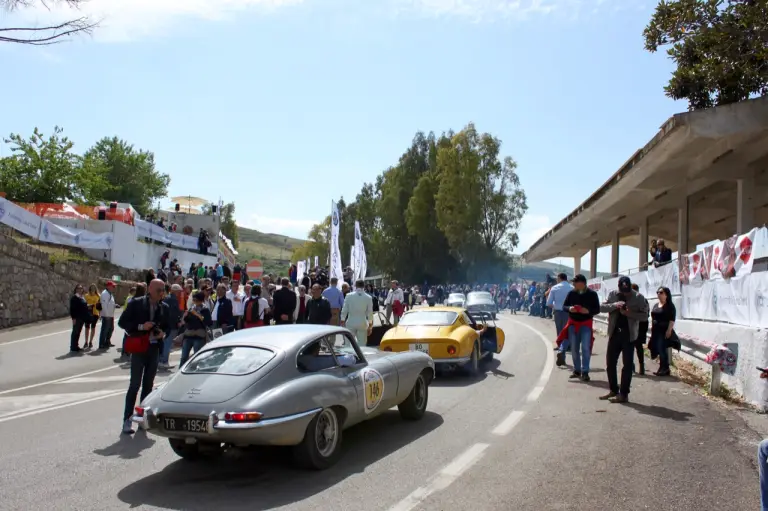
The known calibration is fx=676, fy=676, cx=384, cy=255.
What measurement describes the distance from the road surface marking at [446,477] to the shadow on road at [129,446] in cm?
298

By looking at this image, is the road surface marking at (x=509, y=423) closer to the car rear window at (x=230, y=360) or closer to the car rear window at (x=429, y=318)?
the car rear window at (x=230, y=360)

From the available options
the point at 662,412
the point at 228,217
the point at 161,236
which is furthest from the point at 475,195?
the point at 228,217

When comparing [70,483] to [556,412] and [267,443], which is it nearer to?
[267,443]

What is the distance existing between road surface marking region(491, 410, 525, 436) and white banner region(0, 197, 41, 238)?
1936 cm

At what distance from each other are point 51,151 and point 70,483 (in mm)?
55050

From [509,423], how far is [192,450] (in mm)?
3659

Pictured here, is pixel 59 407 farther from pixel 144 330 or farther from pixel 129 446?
pixel 129 446

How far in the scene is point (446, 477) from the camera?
5.71 metres

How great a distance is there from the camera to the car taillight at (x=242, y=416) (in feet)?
18.2

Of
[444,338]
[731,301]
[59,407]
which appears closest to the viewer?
[59,407]

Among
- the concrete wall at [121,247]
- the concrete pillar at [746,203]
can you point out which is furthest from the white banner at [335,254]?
the concrete pillar at [746,203]

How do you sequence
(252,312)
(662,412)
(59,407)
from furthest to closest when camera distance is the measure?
(252,312) < (59,407) < (662,412)

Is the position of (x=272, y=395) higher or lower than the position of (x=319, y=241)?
lower

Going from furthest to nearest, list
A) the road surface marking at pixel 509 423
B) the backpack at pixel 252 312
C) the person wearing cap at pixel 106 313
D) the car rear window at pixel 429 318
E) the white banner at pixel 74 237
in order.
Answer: the white banner at pixel 74 237 < the person wearing cap at pixel 106 313 < the backpack at pixel 252 312 < the car rear window at pixel 429 318 < the road surface marking at pixel 509 423
